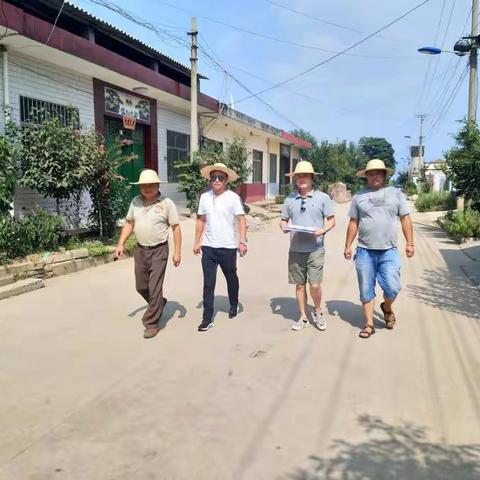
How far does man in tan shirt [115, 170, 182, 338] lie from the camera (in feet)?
18.8

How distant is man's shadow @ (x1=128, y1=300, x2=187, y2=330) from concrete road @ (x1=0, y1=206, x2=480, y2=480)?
35mm

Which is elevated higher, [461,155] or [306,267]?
[461,155]

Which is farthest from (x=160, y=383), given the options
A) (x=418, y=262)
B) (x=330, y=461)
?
(x=418, y=262)

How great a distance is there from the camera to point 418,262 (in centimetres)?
1077

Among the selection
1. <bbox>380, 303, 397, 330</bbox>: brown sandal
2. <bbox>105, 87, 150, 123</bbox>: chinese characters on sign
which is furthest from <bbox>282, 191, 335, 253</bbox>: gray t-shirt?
<bbox>105, 87, 150, 123</bbox>: chinese characters on sign

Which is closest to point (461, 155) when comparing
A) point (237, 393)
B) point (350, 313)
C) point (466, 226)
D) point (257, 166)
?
point (466, 226)

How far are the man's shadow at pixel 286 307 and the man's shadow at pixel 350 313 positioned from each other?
0.43 m

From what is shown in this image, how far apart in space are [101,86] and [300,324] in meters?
10.2

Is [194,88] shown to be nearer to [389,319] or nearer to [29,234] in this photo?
[29,234]

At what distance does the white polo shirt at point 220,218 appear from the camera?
235 inches

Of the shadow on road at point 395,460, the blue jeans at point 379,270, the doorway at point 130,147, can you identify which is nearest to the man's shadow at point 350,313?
the blue jeans at point 379,270

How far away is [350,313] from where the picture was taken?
660 cm

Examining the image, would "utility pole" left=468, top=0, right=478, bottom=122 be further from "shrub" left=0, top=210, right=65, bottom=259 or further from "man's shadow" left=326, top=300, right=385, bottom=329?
"shrub" left=0, top=210, right=65, bottom=259

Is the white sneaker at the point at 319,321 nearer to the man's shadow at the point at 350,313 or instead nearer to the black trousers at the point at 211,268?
the man's shadow at the point at 350,313
